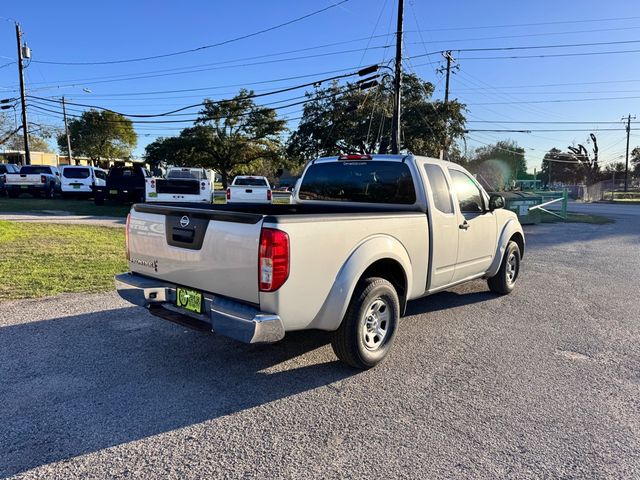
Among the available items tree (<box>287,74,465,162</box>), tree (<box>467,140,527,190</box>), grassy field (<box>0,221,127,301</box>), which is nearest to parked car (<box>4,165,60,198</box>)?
grassy field (<box>0,221,127,301</box>)

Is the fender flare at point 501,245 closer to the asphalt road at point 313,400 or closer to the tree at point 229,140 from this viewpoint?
the asphalt road at point 313,400

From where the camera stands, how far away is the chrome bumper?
319 centimetres

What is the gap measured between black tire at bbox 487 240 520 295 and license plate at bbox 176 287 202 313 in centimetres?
441

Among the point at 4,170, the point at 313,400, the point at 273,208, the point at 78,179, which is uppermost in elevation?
the point at 4,170

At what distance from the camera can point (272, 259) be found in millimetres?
3162

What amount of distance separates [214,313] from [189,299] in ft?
1.46

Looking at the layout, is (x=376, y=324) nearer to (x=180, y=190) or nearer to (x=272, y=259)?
(x=272, y=259)

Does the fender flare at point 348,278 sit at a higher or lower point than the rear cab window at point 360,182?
lower

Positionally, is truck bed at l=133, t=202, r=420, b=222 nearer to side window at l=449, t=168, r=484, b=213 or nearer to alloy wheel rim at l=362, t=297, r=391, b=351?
alloy wheel rim at l=362, t=297, r=391, b=351

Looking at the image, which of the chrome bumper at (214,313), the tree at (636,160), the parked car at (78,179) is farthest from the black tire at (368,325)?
the tree at (636,160)

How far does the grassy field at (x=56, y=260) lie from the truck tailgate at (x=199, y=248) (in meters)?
2.74

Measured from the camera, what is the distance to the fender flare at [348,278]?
359cm

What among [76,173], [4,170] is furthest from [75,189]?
[4,170]

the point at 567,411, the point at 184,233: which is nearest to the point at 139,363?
the point at 184,233
